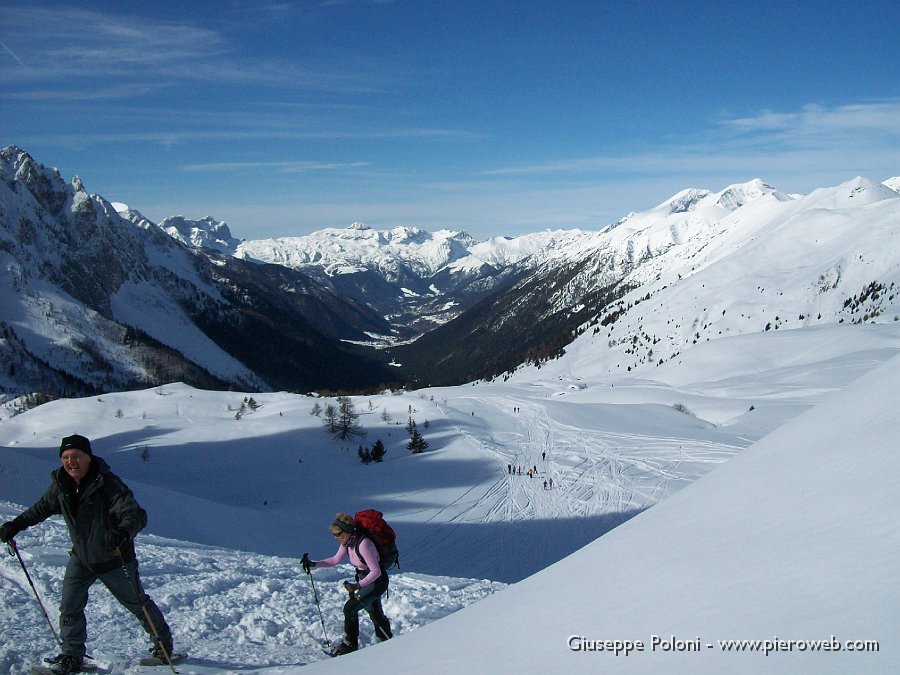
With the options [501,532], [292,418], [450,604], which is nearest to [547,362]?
[292,418]

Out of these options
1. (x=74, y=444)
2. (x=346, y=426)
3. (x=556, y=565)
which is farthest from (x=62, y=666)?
(x=346, y=426)

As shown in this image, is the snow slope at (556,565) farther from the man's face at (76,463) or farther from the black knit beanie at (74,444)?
the black knit beanie at (74,444)

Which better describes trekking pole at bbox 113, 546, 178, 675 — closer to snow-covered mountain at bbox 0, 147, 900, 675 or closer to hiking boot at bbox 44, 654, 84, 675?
snow-covered mountain at bbox 0, 147, 900, 675

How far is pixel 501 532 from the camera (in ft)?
81.6

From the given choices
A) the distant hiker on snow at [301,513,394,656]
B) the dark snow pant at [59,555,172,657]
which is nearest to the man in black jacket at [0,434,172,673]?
the dark snow pant at [59,555,172,657]

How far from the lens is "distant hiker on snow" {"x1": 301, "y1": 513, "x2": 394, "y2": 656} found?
6.75 metres

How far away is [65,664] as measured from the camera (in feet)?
19.2

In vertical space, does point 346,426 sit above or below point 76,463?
below

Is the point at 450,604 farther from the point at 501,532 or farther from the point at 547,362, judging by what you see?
the point at 547,362

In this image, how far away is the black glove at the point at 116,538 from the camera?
17.9 feet

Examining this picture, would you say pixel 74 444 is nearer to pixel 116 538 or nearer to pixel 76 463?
pixel 76 463

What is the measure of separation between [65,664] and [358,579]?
3.04m

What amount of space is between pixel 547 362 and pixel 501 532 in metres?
120

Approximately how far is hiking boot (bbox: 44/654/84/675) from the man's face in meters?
1.95
